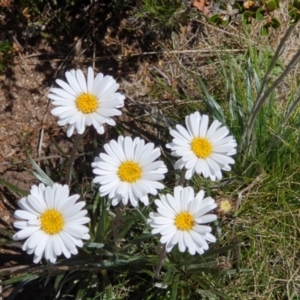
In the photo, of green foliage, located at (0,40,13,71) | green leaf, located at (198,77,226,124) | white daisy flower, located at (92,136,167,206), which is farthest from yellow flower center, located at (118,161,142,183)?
green foliage, located at (0,40,13,71)

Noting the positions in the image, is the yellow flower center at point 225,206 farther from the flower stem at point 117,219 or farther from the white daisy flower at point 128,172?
the white daisy flower at point 128,172

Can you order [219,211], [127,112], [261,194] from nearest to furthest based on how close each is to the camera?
[219,211] < [261,194] < [127,112]

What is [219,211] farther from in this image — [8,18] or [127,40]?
[8,18]

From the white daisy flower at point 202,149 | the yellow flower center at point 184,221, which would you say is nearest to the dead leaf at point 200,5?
the white daisy flower at point 202,149

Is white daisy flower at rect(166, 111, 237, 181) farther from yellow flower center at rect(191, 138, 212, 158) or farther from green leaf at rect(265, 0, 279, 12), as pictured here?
green leaf at rect(265, 0, 279, 12)

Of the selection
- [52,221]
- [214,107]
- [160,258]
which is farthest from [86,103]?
[214,107]

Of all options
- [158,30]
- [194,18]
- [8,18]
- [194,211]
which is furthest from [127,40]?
[194,211]
